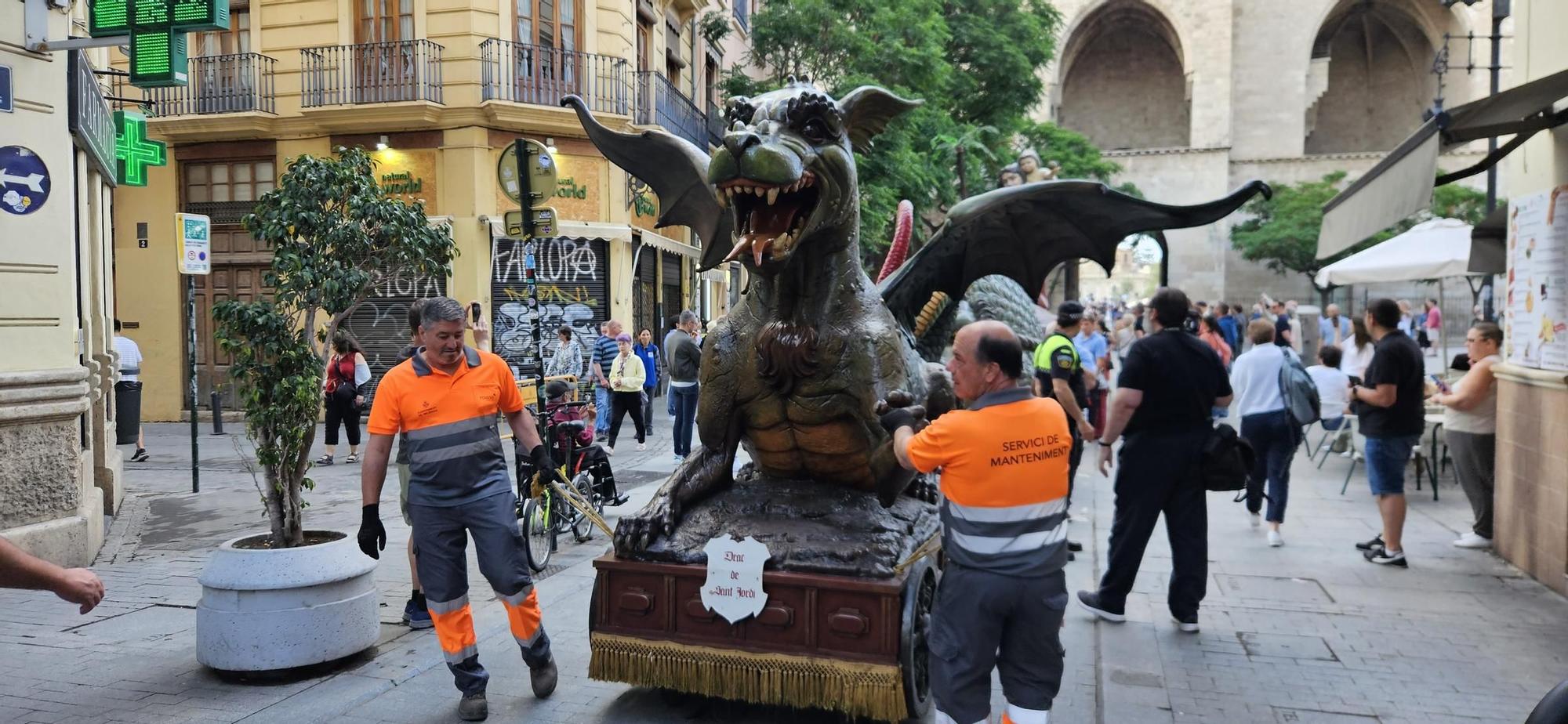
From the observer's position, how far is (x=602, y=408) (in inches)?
484

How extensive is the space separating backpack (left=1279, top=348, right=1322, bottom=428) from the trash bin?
11.1m

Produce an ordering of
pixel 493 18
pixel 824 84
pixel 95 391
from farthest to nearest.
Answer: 1. pixel 824 84
2. pixel 493 18
3. pixel 95 391

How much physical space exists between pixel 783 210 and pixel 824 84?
1487cm

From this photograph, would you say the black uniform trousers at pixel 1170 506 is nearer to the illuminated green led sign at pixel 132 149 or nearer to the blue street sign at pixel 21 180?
the blue street sign at pixel 21 180

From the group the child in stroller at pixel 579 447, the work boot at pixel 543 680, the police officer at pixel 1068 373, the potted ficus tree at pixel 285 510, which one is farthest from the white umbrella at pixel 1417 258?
the potted ficus tree at pixel 285 510

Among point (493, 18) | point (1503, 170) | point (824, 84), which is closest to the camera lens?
point (493, 18)

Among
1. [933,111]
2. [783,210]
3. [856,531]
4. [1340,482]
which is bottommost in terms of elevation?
[1340,482]

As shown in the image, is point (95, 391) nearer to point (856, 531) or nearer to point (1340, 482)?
point (856, 531)

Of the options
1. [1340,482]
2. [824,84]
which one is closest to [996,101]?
[824,84]

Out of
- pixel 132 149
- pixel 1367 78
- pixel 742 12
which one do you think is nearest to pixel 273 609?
pixel 132 149

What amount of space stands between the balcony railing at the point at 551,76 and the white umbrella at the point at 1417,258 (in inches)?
415

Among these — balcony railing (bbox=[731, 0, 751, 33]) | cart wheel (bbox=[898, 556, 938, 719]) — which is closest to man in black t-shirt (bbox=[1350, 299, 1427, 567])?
cart wheel (bbox=[898, 556, 938, 719])

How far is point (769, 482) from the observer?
14.0 ft

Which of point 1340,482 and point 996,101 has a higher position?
point 996,101
